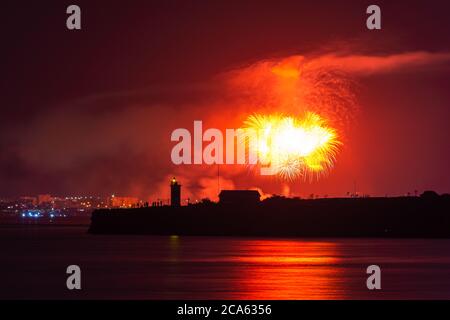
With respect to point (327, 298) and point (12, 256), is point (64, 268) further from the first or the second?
point (327, 298)

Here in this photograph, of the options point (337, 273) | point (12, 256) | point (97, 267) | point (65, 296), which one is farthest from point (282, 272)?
point (12, 256)
